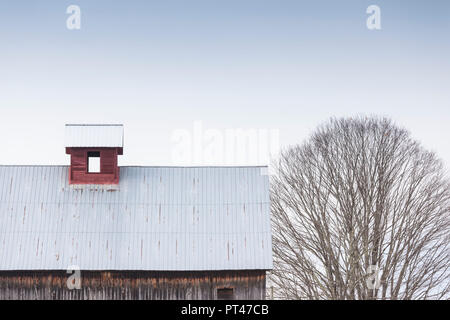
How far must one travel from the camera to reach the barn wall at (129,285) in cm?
3141

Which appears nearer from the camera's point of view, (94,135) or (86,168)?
(86,168)

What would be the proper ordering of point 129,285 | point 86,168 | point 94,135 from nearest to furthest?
point 129,285 → point 86,168 → point 94,135

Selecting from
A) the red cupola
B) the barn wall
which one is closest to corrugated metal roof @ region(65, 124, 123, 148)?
the red cupola

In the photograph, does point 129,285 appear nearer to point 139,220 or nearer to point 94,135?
point 139,220

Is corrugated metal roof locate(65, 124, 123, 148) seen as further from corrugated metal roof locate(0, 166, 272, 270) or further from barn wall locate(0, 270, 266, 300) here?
barn wall locate(0, 270, 266, 300)

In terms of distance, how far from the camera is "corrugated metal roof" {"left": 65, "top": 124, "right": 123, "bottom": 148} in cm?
3456

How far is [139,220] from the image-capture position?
108 feet

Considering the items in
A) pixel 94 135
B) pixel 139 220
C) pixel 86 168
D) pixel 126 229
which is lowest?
pixel 126 229

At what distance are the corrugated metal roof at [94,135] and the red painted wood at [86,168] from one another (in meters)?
0.36

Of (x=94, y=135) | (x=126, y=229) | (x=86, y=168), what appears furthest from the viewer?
(x=94, y=135)

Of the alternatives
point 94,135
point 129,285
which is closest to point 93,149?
point 94,135

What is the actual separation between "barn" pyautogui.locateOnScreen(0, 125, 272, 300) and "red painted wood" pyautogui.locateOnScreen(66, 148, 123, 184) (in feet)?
0.15

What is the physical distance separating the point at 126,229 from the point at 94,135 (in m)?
5.17
